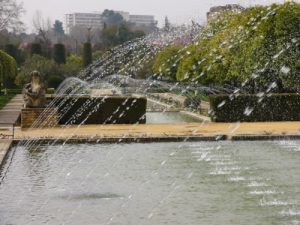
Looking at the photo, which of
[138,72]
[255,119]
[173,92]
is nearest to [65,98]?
[255,119]

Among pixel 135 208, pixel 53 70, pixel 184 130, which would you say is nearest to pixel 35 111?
pixel 184 130

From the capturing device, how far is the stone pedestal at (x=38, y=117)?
22016 millimetres

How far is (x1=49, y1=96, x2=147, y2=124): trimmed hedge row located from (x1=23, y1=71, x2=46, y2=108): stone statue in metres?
0.73

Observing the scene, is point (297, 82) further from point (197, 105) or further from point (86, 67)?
point (86, 67)

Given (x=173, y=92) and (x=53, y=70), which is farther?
(x=53, y=70)

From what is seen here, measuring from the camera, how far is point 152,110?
32.8 meters

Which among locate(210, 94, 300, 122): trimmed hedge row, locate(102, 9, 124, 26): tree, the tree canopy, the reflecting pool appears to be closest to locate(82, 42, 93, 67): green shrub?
the tree canopy

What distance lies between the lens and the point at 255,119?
2361cm

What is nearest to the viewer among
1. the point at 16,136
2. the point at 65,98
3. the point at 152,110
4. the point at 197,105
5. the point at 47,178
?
the point at 47,178

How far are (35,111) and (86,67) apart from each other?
4109 centimetres

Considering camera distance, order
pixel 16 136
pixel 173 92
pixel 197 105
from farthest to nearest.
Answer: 1. pixel 173 92
2. pixel 197 105
3. pixel 16 136

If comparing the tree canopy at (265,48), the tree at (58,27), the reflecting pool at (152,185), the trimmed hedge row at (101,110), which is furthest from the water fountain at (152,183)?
the tree at (58,27)

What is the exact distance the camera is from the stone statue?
22.5 meters

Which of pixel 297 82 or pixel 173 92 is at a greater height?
pixel 297 82
